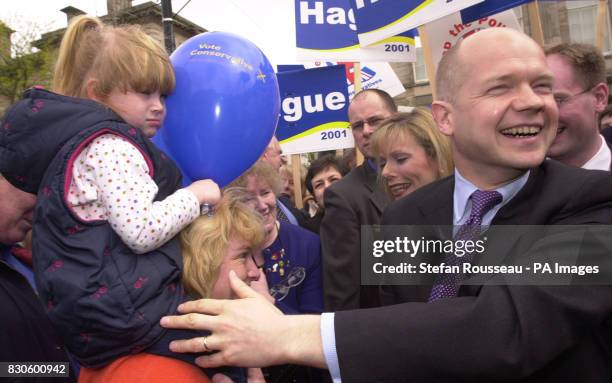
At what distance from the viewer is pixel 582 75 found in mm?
2811

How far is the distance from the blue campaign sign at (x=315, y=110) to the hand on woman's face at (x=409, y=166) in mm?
2584

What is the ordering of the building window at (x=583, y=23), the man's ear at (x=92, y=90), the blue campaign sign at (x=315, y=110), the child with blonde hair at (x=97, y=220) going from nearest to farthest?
the child with blonde hair at (x=97, y=220) < the man's ear at (x=92, y=90) < the blue campaign sign at (x=315, y=110) < the building window at (x=583, y=23)

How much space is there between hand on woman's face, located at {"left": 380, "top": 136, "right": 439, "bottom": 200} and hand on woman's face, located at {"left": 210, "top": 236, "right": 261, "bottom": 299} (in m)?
1.21

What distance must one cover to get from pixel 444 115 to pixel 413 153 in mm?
852

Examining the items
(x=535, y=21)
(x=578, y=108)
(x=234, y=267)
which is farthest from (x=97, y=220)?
(x=535, y=21)

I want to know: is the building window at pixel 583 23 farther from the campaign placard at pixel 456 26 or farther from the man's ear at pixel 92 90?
the man's ear at pixel 92 90

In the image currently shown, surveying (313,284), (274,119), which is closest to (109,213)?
(274,119)

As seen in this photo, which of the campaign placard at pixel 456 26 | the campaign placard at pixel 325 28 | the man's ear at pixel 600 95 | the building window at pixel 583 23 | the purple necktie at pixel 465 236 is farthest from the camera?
the building window at pixel 583 23

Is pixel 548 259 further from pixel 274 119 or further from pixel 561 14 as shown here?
pixel 561 14

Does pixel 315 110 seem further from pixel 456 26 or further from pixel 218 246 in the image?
pixel 218 246

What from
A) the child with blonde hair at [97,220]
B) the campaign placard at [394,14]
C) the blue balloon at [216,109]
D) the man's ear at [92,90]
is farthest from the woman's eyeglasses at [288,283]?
the campaign placard at [394,14]

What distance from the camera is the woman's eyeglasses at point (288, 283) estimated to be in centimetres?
270

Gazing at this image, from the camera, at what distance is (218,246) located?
1706 millimetres

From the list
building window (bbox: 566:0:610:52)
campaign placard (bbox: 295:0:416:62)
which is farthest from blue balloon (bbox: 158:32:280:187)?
building window (bbox: 566:0:610:52)
